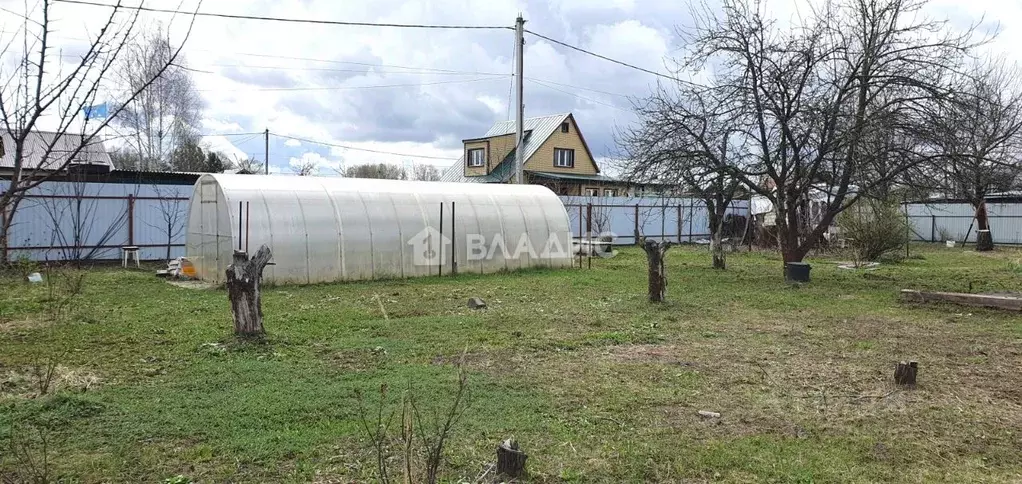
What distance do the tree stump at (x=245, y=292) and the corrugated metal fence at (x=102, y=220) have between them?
9.81 metres

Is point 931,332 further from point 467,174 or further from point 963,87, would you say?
point 467,174

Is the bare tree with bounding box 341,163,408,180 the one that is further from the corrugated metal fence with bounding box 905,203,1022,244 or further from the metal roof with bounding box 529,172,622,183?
the corrugated metal fence with bounding box 905,203,1022,244

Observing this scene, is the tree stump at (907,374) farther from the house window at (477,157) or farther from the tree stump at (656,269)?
the house window at (477,157)

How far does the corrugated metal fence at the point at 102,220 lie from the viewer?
15742 mm

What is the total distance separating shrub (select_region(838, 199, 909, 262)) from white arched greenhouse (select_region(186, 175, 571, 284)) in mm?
8681

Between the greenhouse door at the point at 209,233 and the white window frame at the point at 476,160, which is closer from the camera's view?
the greenhouse door at the point at 209,233

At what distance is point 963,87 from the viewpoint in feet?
41.8

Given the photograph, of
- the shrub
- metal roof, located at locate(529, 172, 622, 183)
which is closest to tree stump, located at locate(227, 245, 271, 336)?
the shrub

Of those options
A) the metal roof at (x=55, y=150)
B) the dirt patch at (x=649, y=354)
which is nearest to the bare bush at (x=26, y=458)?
the metal roof at (x=55, y=150)

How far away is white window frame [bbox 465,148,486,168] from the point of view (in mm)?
41875

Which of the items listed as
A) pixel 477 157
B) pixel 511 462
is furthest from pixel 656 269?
pixel 477 157

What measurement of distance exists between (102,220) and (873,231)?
20974 mm

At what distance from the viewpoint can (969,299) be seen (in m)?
10.2

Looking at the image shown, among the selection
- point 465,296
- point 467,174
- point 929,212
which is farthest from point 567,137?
point 465,296
